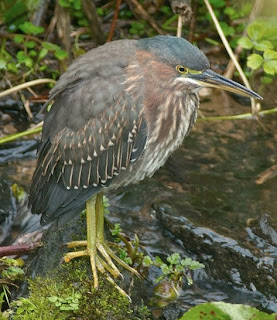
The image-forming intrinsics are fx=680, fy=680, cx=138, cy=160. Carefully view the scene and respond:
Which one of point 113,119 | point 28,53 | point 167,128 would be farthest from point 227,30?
point 113,119

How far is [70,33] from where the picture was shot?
20.6 ft

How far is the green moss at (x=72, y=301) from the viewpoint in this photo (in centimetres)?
367

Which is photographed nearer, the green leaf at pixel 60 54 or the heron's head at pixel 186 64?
the heron's head at pixel 186 64

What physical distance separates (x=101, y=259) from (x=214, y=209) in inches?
40.0

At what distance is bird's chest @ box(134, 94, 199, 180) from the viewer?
3896mm

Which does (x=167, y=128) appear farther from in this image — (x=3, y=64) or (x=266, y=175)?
(x=3, y=64)

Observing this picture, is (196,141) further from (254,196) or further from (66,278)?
(66,278)

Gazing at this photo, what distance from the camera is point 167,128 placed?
3.94 meters

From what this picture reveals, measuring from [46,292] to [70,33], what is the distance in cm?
313

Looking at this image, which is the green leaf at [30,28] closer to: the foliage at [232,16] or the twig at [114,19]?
the twig at [114,19]

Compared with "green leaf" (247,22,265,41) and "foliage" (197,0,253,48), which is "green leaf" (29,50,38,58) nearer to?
"foliage" (197,0,253,48)

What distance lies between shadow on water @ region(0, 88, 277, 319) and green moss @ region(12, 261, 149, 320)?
447 mm

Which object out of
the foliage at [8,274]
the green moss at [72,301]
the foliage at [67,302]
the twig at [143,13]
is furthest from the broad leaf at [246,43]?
the foliage at [67,302]

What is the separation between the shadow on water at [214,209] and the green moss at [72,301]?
447mm
